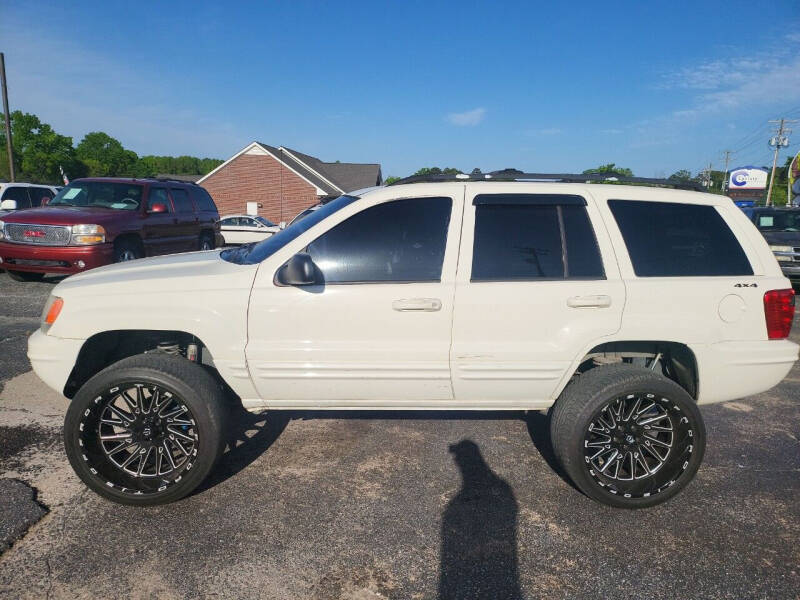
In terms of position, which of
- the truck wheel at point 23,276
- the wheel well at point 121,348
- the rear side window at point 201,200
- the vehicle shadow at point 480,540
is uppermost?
the rear side window at point 201,200

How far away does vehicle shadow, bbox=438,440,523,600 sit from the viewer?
2350 millimetres

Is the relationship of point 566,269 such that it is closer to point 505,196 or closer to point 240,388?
point 505,196

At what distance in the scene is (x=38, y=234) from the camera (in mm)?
8453

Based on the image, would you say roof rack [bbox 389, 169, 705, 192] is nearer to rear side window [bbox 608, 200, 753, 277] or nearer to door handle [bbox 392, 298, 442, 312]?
rear side window [bbox 608, 200, 753, 277]

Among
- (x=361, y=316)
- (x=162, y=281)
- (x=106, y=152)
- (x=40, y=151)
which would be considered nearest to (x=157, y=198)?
(x=162, y=281)

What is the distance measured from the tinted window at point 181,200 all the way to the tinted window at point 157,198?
266mm

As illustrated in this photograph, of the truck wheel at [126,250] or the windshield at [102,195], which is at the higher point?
the windshield at [102,195]

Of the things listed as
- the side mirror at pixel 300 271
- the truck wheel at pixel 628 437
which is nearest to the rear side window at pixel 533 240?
the truck wheel at pixel 628 437

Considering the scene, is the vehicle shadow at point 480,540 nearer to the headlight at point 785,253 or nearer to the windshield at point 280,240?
the windshield at point 280,240

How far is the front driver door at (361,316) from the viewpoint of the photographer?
2973 millimetres

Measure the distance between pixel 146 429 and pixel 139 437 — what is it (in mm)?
65

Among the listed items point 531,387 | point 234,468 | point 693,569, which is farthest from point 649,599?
point 234,468

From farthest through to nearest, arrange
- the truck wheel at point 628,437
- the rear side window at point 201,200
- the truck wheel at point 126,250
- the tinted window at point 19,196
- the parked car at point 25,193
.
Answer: the tinted window at point 19,196, the parked car at point 25,193, the rear side window at point 201,200, the truck wheel at point 126,250, the truck wheel at point 628,437

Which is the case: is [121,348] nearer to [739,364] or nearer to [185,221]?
[739,364]
